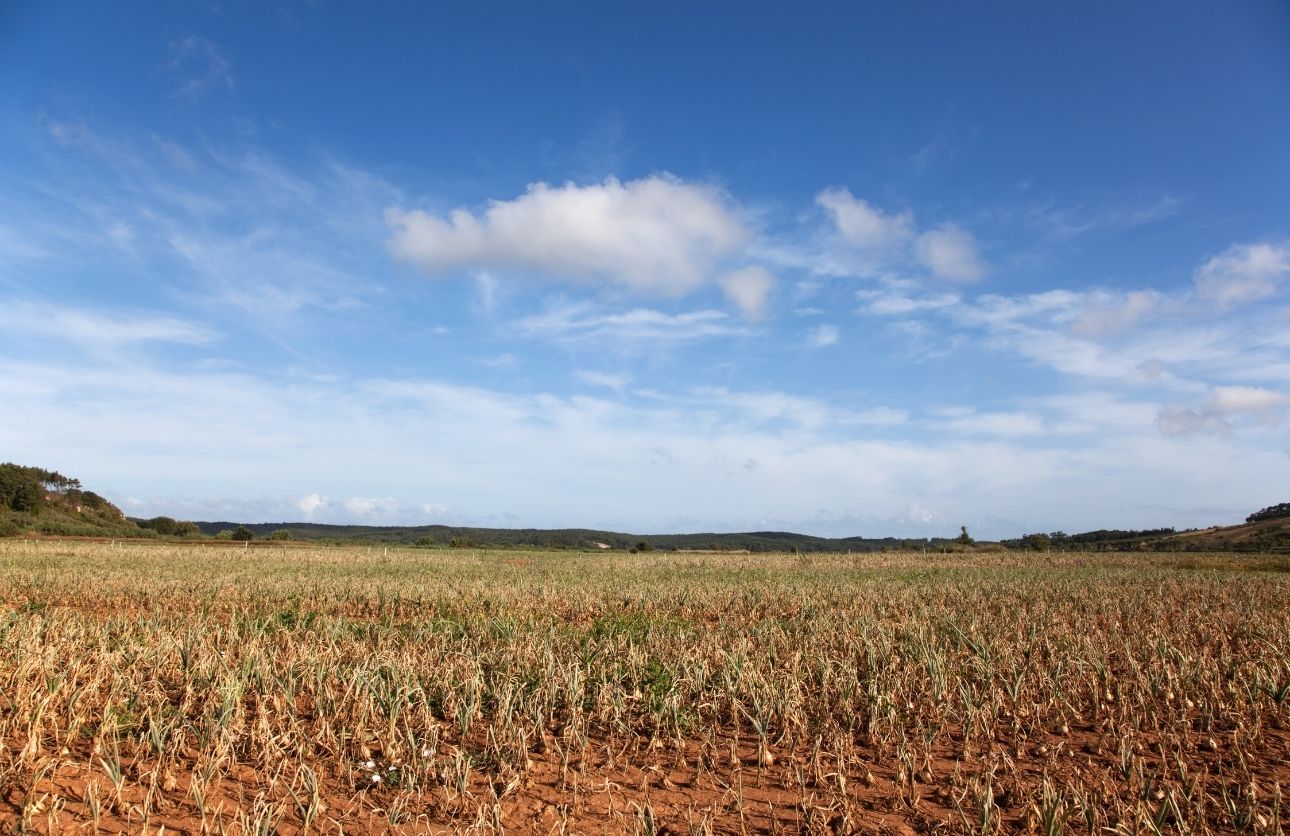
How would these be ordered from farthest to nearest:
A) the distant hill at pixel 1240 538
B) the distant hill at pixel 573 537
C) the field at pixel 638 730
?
the distant hill at pixel 573 537
the distant hill at pixel 1240 538
the field at pixel 638 730

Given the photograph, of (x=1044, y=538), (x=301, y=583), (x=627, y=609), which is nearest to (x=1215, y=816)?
(x=627, y=609)

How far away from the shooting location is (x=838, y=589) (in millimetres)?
18891

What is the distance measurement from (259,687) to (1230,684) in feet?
32.5

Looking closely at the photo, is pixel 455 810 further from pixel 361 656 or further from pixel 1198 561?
pixel 1198 561

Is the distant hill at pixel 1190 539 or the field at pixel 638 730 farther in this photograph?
the distant hill at pixel 1190 539

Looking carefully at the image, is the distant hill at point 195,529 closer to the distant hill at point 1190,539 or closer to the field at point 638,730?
the distant hill at point 1190,539

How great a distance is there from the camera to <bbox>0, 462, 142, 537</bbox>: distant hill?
59719 mm

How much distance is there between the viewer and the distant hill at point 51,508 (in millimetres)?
59719

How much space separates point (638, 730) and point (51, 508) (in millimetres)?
94565

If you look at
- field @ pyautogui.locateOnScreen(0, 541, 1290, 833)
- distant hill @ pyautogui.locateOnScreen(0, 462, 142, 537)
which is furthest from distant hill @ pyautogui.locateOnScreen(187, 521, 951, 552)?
field @ pyautogui.locateOnScreen(0, 541, 1290, 833)

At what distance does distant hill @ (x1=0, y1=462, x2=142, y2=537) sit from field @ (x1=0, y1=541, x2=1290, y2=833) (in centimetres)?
6202

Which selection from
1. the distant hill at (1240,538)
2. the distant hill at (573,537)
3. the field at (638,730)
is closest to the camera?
the field at (638,730)

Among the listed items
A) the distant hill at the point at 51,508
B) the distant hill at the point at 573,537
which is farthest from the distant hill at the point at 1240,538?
the distant hill at the point at 51,508

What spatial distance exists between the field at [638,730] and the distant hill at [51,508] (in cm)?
6202
